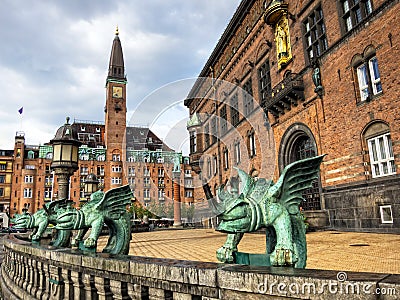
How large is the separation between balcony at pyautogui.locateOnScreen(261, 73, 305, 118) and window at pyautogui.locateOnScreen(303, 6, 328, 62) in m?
1.40

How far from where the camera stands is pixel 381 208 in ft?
39.0

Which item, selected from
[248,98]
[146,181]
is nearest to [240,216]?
[248,98]

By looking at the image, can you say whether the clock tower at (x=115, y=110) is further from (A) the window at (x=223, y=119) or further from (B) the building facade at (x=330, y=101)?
(B) the building facade at (x=330, y=101)

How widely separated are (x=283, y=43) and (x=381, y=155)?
9705mm

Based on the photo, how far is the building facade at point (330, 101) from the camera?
11.9 m

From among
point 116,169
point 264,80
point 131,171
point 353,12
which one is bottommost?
point 131,171

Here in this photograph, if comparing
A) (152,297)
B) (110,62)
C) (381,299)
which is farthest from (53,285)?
(110,62)

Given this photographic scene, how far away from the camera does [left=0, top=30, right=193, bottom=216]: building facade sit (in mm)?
57688

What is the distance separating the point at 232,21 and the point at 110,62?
157ft

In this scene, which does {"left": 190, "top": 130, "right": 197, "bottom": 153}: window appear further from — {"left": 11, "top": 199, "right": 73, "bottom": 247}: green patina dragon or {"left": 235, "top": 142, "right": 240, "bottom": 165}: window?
{"left": 11, "top": 199, "right": 73, "bottom": 247}: green patina dragon

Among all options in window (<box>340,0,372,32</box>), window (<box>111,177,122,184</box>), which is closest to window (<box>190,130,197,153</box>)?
window (<box>340,0,372,32</box>)

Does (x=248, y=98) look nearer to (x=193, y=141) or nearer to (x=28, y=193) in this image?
(x=193, y=141)

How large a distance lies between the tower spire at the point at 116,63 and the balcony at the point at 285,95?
55.1m
